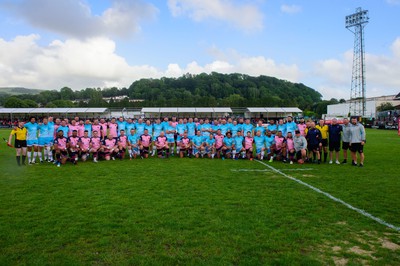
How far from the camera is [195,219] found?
17.0ft

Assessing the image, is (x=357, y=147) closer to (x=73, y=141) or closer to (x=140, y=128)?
(x=140, y=128)

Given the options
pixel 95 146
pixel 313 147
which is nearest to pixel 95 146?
pixel 95 146

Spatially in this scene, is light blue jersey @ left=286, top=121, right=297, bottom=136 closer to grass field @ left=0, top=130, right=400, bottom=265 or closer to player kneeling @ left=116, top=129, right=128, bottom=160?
grass field @ left=0, top=130, right=400, bottom=265

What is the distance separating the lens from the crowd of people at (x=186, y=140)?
1146 centimetres

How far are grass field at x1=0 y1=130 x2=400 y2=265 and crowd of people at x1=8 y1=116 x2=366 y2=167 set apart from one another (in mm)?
2325

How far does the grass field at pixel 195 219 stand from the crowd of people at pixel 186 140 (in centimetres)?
232

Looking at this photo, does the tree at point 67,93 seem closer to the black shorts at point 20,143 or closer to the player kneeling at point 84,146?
the player kneeling at point 84,146

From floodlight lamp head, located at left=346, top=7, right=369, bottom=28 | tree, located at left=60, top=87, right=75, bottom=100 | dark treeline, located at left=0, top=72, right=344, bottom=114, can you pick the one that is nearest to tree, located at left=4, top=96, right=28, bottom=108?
dark treeline, located at left=0, top=72, right=344, bottom=114

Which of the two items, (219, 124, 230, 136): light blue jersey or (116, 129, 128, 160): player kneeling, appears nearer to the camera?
(116, 129, 128, 160): player kneeling

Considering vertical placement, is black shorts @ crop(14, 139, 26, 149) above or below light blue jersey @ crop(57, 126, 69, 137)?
below

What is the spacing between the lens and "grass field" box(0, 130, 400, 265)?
154 inches

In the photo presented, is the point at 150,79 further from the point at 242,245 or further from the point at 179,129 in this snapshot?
the point at 242,245

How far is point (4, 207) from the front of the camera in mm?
5902

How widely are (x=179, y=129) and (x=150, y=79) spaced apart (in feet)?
399
